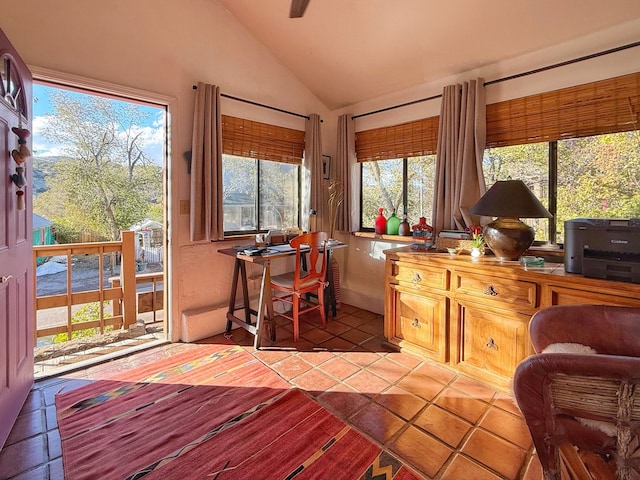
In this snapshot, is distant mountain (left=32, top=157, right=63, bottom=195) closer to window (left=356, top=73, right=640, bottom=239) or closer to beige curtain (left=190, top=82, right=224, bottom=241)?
beige curtain (left=190, top=82, right=224, bottom=241)

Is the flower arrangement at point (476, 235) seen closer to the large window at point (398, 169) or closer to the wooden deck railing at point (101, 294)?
the large window at point (398, 169)

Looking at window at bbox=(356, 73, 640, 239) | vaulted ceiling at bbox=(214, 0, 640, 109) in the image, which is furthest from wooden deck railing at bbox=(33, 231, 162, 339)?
window at bbox=(356, 73, 640, 239)

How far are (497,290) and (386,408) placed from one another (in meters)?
1.07

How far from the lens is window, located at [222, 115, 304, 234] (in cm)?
327

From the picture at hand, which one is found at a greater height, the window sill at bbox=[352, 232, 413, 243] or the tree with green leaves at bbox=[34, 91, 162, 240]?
the tree with green leaves at bbox=[34, 91, 162, 240]

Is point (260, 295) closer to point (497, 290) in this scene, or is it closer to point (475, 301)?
point (475, 301)

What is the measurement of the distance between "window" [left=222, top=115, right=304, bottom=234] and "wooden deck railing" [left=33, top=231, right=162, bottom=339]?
49.4 inches

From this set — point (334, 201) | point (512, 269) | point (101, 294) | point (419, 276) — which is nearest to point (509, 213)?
point (512, 269)

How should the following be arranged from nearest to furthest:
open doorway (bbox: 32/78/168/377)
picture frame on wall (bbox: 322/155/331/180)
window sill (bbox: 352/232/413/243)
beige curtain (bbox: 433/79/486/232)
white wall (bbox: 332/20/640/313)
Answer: white wall (bbox: 332/20/640/313) → beige curtain (bbox: 433/79/486/232) → window sill (bbox: 352/232/413/243) → open doorway (bbox: 32/78/168/377) → picture frame on wall (bbox: 322/155/331/180)

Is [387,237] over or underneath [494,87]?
underneath

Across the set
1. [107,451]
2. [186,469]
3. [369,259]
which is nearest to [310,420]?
[186,469]

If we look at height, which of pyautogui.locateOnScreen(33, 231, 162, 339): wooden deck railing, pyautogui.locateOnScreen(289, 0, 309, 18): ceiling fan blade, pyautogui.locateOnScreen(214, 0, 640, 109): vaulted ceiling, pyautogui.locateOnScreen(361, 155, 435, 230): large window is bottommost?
pyautogui.locateOnScreen(33, 231, 162, 339): wooden deck railing

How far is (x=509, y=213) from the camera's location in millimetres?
2100

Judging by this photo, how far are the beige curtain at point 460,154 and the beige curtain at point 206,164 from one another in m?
2.02
